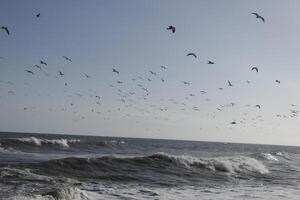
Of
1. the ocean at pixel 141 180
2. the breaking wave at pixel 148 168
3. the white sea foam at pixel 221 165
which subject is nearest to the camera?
the ocean at pixel 141 180

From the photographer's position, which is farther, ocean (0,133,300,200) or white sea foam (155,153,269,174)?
white sea foam (155,153,269,174)

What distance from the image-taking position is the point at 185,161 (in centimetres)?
3219

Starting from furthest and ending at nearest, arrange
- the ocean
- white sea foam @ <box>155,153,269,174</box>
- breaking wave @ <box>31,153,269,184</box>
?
white sea foam @ <box>155,153,269,174</box> → breaking wave @ <box>31,153,269,184</box> → the ocean

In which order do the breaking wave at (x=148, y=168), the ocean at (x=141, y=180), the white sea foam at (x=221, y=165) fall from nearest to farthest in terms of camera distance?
1. the ocean at (x=141, y=180)
2. the breaking wave at (x=148, y=168)
3. the white sea foam at (x=221, y=165)

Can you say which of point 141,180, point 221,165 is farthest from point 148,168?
point 221,165

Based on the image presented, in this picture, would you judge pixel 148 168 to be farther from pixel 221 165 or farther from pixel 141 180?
pixel 221 165

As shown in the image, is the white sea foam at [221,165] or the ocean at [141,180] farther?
the white sea foam at [221,165]

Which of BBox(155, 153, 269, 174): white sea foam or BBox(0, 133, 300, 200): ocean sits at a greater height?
BBox(155, 153, 269, 174): white sea foam

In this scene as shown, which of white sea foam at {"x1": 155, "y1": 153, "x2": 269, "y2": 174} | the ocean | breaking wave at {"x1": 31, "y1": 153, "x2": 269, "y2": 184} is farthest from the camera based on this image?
white sea foam at {"x1": 155, "y1": 153, "x2": 269, "y2": 174}

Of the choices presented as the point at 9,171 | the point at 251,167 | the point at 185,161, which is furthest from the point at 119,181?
the point at 251,167

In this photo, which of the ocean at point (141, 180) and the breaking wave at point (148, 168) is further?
the breaking wave at point (148, 168)

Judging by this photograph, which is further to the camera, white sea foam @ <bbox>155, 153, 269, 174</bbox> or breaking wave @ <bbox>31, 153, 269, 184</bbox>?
white sea foam @ <bbox>155, 153, 269, 174</bbox>

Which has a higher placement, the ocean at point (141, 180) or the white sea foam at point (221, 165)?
the white sea foam at point (221, 165)

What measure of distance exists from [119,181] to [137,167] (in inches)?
264
